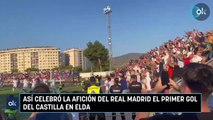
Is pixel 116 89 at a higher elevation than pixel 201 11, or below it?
below

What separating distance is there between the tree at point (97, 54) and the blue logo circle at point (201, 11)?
77 cm

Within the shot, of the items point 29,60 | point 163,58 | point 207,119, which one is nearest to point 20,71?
point 29,60

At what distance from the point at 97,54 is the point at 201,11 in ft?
2.89

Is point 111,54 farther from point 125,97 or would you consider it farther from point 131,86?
point 125,97

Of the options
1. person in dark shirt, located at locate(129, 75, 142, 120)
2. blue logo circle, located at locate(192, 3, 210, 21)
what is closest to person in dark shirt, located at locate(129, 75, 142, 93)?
person in dark shirt, located at locate(129, 75, 142, 120)

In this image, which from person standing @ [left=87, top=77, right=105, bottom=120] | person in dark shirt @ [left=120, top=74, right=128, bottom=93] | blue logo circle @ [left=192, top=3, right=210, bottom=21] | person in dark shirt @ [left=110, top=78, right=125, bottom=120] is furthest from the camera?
person in dark shirt @ [left=120, top=74, right=128, bottom=93]

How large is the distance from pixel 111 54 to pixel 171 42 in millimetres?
510

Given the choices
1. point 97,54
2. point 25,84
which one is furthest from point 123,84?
point 25,84

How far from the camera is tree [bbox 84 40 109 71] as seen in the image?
2621 mm

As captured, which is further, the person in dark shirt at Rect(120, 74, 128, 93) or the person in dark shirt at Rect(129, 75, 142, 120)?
the person in dark shirt at Rect(120, 74, 128, 93)

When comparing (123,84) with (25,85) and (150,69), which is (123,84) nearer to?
(150,69)

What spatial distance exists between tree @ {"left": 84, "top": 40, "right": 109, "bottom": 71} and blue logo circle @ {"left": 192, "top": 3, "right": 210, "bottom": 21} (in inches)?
30.2

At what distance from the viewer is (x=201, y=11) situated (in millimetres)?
2664

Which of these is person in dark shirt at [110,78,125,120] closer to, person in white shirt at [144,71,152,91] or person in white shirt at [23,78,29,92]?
person in white shirt at [144,71,152,91]
